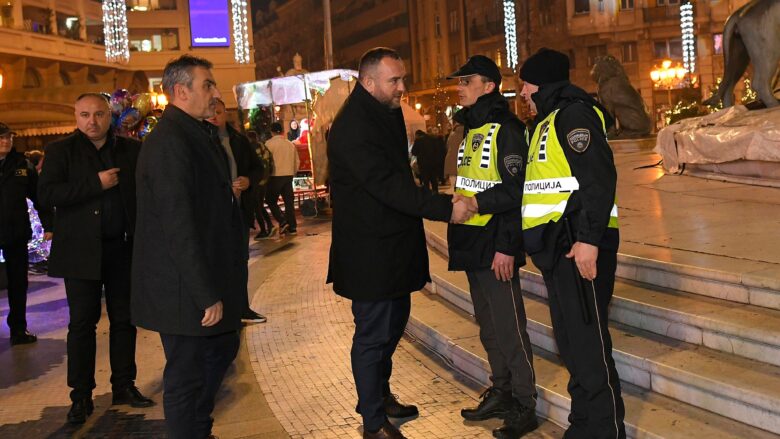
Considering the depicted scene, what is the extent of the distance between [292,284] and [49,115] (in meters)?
29.0

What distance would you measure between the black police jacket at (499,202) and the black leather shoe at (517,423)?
0.76 metres

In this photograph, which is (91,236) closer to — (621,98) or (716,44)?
(621,98)

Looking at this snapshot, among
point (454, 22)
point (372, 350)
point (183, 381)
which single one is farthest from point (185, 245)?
point (454, 22)

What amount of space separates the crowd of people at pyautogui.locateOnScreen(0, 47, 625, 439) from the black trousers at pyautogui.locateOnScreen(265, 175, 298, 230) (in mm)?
8969

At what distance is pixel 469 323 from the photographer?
6.06m

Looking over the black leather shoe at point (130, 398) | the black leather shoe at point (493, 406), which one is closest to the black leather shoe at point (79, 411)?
the black leather shoe at point (130, 398)

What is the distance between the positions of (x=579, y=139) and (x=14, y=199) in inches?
229

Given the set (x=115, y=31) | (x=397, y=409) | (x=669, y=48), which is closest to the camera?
(x=397, y=409)

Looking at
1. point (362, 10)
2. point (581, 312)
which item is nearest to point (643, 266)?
point (581, 312)

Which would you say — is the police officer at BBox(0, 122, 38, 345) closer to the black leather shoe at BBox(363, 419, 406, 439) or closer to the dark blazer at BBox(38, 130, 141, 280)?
the dark blazer at BBox(38, 130, 141, 280)

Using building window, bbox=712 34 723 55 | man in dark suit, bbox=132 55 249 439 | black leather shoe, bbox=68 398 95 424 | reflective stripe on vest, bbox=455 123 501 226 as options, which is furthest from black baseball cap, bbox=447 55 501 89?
building window, bbox=712 34 723 55

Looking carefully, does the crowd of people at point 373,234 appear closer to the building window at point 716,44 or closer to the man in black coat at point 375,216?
the man in black coat at point 375,216

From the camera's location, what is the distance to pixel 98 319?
517 cm

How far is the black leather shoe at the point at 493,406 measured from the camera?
176 inches
